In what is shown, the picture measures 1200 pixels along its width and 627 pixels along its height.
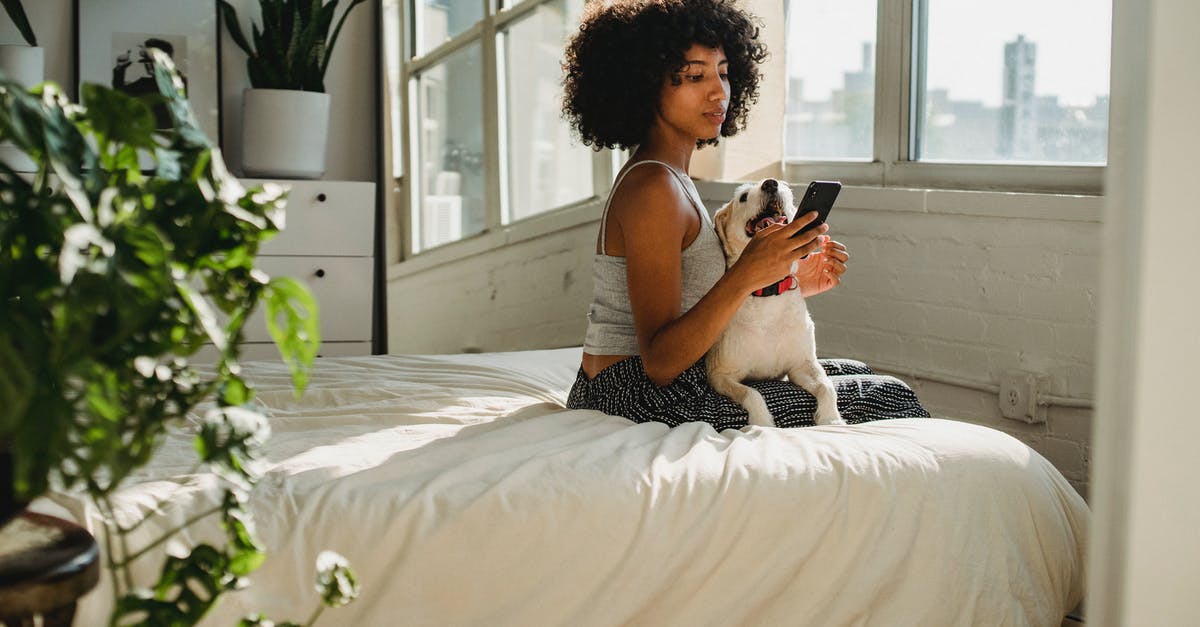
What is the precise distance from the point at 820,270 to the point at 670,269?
0.33m

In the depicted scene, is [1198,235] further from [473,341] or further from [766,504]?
[473,341]

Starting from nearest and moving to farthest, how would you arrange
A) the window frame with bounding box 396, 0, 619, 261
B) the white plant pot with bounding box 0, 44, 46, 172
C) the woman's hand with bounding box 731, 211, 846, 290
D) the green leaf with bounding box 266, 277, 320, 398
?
the green leaf with bounding box 266, 277, 320, 398, the woman's hand with bounding box 731, 211, 846, 290, the white plant pot with bounding box 0, 44, 46, 172, the window frame with bounding box 396, 0, 619, 261

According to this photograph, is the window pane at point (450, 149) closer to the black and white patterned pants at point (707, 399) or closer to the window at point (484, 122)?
the window at point (484, 122)

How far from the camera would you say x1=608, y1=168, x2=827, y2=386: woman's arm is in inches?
65.2

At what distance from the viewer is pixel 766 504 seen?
141 centimetres

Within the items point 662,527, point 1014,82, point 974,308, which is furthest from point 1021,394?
point 662,527

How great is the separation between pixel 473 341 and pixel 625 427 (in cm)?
214

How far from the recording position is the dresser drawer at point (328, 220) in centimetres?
347

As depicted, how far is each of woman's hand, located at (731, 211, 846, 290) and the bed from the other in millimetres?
230

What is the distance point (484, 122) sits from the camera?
3.83 meters

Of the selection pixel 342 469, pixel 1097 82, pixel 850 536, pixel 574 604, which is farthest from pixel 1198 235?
pixel 1097 82

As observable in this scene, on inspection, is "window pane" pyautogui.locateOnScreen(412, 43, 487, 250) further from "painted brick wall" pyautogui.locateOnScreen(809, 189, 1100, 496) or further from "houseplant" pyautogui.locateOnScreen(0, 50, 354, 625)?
"houseplant" pyautogui.locateOnScreen(0, 50, 354, 625)

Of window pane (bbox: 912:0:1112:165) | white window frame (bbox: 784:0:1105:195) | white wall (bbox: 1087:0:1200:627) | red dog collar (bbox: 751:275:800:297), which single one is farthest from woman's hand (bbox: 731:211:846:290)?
white window frame (bbox: 784:0:1105:195)

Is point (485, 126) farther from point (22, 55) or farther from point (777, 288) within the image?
point (777, 288)
